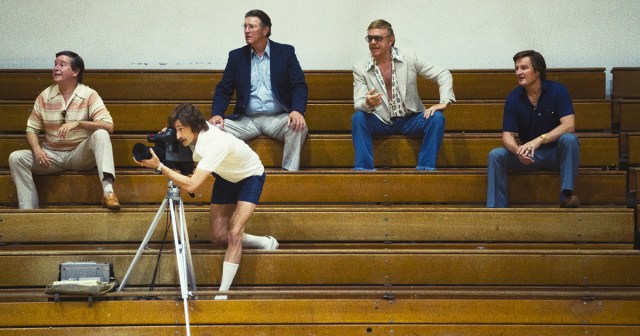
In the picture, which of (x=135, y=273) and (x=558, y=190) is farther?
(x=558, y=190)

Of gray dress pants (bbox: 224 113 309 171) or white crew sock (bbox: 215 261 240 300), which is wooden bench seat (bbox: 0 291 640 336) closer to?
white crew sock (bbox: 215 261 240 300)

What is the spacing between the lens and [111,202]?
4555 mm

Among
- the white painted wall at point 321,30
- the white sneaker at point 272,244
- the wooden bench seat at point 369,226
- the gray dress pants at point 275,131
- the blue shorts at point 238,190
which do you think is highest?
the white painted wall at point 321,30

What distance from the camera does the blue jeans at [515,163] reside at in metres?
4.61

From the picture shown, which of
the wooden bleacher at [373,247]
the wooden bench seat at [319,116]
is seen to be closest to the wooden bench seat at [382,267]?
the wooden bleacher at [373,247]

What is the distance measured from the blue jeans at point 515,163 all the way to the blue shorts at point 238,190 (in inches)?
45.2

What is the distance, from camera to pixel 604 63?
5801 millimetres

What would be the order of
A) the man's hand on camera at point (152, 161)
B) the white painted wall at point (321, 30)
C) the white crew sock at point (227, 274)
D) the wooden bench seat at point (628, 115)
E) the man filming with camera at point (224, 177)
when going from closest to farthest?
the man's hand on camera at point (152, 161), the man filming with camera at point (224, 177), the white crew sock at point (227, 274), the wooden bench seat at point (628, 115), the white painted wall at point (321, 30)

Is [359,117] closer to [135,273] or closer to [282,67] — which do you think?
[282,67]

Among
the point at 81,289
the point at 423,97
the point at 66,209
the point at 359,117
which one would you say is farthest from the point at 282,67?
the point at 81,289

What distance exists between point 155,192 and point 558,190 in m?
2.00

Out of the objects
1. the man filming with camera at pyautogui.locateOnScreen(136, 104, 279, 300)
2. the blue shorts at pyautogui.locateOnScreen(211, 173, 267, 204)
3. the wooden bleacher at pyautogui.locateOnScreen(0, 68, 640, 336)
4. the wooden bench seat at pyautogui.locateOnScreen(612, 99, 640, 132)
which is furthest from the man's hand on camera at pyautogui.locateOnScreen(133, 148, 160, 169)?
the wooden bench seat at pyautogui.locateOnScreen(612, 99, 640, 132)

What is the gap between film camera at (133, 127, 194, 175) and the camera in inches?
159

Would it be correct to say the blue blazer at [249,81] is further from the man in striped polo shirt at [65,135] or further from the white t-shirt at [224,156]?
the white t-shirt at [224,156]
